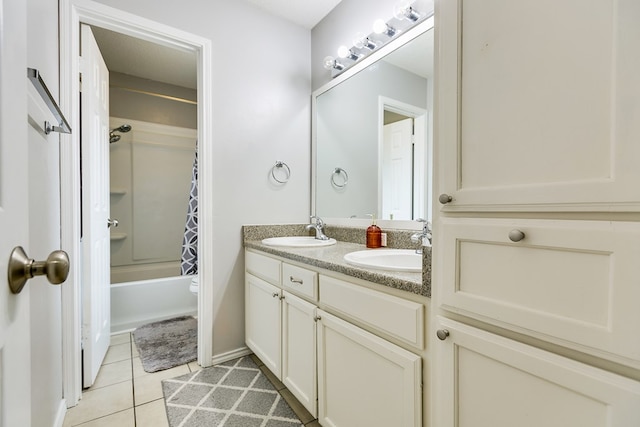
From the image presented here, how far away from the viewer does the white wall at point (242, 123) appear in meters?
1.89

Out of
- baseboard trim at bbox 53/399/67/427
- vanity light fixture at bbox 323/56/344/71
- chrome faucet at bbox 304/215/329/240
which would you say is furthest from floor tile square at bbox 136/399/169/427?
vanity light fixture at bbox 323/56/344/71

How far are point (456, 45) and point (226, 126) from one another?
1.55m

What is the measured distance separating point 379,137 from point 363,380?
1.36 meters

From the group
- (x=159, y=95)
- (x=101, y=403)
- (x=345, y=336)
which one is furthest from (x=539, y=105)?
(x=159, y=95)

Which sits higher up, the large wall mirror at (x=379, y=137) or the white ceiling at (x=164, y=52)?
the white ceiling at (x=164, y=52)

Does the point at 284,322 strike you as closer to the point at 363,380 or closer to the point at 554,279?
the point at 363,380

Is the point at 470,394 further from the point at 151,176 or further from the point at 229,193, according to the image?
the point at 151,176

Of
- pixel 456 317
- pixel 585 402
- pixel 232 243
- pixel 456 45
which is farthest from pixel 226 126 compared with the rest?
pixel 585 402

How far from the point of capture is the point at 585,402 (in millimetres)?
535

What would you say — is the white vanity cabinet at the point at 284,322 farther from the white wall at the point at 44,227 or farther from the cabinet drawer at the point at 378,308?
the white wall at the point at 44,227

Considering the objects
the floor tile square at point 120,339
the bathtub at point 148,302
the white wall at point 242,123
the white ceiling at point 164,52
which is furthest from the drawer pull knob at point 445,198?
the bathtub at point 148,302

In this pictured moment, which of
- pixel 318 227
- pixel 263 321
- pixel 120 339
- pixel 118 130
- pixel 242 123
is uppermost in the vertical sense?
pixel 118 130

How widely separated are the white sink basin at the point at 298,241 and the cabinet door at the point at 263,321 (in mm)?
243

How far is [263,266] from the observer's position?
67.4 inches
